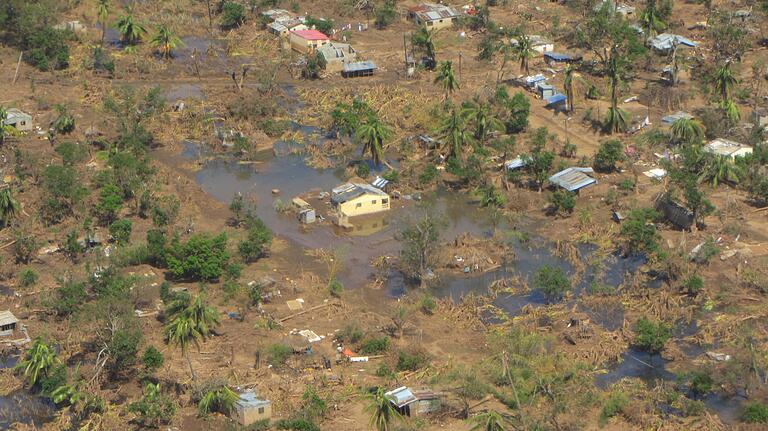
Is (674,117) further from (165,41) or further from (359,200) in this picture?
(165,41)

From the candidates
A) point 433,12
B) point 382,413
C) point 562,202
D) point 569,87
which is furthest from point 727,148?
point 382,413

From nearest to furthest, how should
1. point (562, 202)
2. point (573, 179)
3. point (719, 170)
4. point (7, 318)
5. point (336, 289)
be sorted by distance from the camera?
point (7, 318) → point (336, 289) → point (562, 202) → point (719, 170) → point (573, 179)

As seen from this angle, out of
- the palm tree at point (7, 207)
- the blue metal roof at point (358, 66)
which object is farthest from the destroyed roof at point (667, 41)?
the palm tree at point (7, 207)

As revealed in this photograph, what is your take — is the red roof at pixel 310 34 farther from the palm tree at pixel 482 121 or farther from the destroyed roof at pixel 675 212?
the destroyed roof at pixel 675 212

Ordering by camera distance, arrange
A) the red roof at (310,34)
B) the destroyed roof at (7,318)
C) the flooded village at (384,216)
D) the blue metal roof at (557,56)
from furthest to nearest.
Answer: the red roof at (310,34) → the blue metal roof at (557,56) → the destroyed roof at (7,318) → the flooded village at (384,216)

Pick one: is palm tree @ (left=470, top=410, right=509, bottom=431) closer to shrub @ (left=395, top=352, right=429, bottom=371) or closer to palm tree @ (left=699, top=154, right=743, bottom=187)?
shrub @ (left=395, top=352, right=429, bottom=371)

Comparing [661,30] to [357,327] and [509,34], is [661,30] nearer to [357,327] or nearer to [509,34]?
[509,34]

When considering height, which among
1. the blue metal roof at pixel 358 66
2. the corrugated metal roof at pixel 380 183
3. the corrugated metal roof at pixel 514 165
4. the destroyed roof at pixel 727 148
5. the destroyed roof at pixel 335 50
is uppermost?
the destroyed roof at pixel 727 148
